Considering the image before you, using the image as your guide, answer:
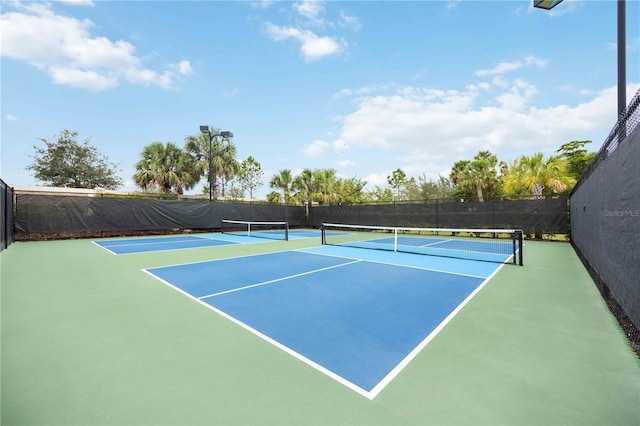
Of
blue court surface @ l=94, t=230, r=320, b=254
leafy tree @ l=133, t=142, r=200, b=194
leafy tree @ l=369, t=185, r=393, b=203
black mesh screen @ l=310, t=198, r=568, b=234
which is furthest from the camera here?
leafy tree @ l=369, t=185, r=393, b=203

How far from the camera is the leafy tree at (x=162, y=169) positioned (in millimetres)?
23172

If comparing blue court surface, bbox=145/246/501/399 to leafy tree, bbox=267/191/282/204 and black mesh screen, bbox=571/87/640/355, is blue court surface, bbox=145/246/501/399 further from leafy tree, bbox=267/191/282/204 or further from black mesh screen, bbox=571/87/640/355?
leafy tree, bbox=267/191/282/204

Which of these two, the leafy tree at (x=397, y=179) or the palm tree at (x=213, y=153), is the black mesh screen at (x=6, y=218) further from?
the leafy tree at (x=397, y=179)

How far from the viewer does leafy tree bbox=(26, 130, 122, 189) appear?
2630 centimetres

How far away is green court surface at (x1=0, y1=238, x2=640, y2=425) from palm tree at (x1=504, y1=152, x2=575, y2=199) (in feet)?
45.7

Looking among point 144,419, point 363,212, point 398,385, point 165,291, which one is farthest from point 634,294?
point 363,212

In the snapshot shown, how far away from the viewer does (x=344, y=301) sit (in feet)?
13.9

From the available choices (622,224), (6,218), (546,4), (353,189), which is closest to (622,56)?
(546,4)

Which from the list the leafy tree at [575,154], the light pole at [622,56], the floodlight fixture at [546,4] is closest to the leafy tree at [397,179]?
the leafy tree at [575,154]

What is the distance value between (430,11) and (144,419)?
13897 mm

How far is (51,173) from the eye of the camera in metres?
26.5

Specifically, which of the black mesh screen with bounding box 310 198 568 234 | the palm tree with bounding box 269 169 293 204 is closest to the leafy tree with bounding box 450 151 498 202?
the black mesh screen with bounding box 310 198 568 234

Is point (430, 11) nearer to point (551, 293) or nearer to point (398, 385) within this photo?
point (551, 293)

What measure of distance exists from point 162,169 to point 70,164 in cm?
1157
